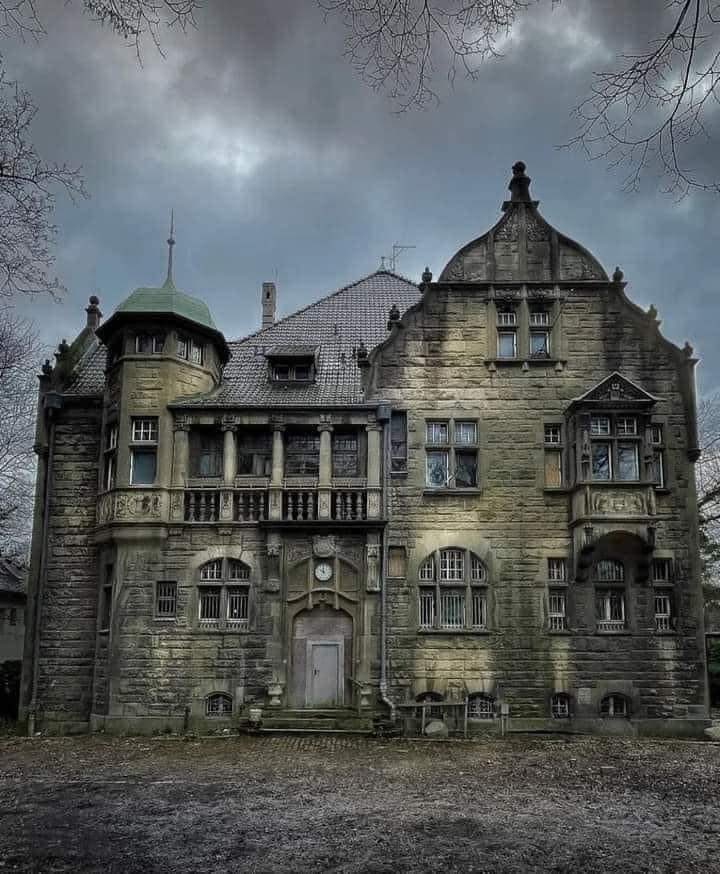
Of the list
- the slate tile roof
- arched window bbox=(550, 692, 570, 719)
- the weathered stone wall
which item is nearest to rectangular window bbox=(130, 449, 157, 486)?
the slate tile roof

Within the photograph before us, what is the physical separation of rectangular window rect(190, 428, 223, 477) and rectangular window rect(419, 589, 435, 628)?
251 inches

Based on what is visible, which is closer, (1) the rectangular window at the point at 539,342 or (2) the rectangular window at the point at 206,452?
(2) the rectangular window at the point at 206,452

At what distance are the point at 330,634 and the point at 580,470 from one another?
7703 millimetres

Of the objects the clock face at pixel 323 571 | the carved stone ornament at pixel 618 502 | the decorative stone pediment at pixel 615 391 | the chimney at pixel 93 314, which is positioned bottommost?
the clock face at pixel 323 571

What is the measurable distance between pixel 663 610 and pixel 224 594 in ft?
37.4

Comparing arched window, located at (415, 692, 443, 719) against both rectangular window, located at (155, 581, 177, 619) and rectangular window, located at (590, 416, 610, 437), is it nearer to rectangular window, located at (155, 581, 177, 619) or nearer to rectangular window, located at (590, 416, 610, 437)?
rectangular window, located at (155, 581, 177, 619)

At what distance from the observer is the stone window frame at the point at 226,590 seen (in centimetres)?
2109

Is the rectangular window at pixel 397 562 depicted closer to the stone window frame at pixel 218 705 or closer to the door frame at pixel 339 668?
the door frame at pixel 339 668

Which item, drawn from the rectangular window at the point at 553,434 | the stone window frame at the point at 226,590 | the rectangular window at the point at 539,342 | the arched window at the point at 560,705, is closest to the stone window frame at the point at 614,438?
the rectangular window at the point at 553,434

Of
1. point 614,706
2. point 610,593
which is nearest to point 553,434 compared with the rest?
point 610,593

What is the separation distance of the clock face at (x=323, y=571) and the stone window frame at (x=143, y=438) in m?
4.88

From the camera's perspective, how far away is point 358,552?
21.5 metres

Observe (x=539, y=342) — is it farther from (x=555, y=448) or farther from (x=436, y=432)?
(x=436, y=432)

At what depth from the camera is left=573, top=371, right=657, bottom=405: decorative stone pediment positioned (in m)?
21.4
